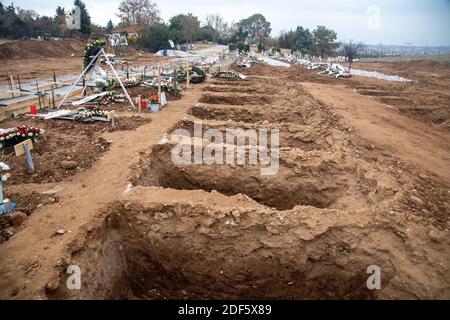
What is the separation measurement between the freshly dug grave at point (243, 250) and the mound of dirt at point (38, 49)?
85.9 ft

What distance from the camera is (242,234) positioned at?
5.10 m

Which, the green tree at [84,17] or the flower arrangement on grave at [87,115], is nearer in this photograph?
the flower arrangement on grave at [87,115]

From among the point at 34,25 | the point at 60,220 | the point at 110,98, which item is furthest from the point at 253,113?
the point at 34,25

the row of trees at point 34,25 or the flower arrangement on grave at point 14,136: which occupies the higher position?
the row of trees at point 34,25

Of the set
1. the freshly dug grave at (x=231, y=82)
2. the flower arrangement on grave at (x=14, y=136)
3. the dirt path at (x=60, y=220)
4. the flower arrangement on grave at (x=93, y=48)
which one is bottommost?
the dirt path at (x=60, y=220)

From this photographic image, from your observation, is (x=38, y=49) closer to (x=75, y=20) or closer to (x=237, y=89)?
(x=75, y=20)

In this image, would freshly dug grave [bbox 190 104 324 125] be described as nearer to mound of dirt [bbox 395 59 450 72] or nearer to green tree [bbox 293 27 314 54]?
mound of dirt [bbox 395 59 450 72]

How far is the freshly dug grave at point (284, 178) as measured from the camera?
6669mm

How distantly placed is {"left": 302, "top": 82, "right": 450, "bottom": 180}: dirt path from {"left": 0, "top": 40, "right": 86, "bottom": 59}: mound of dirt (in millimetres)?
24384

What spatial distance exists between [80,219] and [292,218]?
3305mm

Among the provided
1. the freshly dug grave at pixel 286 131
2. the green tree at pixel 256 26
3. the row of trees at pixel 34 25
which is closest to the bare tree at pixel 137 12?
the row of trees at pixel 34 25

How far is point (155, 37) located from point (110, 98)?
96.6 feet

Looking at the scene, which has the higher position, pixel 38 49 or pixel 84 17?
pixel 84 17

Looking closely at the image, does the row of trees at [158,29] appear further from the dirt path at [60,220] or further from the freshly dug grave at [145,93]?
the dirt path at [60,220]
